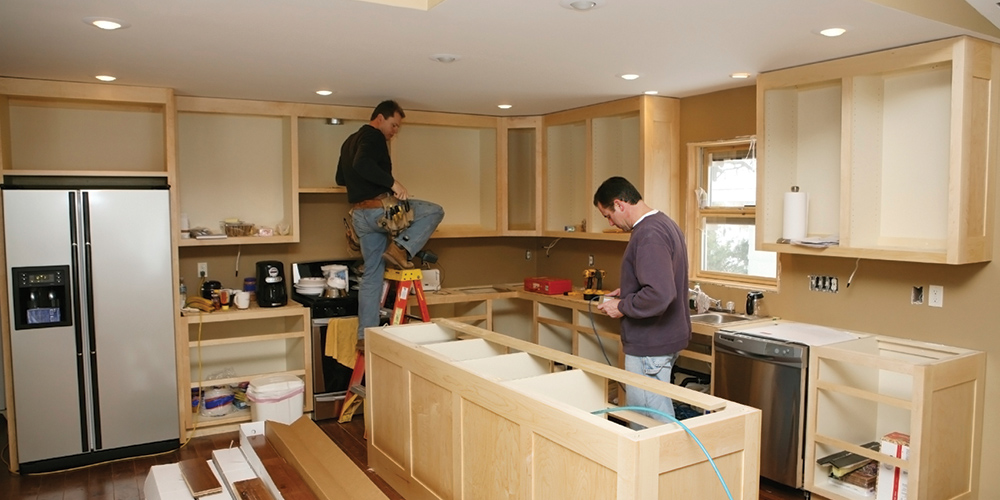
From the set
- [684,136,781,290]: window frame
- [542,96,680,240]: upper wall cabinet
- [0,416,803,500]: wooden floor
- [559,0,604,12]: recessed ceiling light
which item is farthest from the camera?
[542,96,680,240]: upper wall cabinet

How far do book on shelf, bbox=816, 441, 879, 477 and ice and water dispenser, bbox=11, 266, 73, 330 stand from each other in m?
4.45

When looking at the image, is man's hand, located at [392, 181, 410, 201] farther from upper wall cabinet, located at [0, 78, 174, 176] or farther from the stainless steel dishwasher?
the stainless steel dishwasher

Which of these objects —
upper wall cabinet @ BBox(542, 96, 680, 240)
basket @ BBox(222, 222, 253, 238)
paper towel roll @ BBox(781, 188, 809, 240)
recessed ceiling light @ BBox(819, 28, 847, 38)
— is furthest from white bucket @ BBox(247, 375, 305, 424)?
recessed ceiling light @ BBox(819, 28, 847, 38)

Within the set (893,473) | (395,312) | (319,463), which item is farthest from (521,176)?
(319,463)

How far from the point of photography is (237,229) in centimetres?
520

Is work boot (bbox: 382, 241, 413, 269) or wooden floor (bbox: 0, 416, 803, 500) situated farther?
work boot (bbox: 382, 241, 413, 269)

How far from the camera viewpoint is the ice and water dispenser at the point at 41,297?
166 inches

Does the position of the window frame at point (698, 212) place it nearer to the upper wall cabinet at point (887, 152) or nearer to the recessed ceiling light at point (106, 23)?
the upper wall cabinet at point (887, 152)

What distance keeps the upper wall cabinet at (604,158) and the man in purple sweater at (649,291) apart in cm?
158

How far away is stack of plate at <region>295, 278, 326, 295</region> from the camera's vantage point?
539 centimetres

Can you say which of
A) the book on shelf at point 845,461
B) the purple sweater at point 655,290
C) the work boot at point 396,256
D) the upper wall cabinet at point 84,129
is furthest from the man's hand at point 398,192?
the book on shelf at point 845,461

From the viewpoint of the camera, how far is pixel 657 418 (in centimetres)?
293


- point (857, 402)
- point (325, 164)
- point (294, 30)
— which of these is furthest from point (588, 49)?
point (325, 164)

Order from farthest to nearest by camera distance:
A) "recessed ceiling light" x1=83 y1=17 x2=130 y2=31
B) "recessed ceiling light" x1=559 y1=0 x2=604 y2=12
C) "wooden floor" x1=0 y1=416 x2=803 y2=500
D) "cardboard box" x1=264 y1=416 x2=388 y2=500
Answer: "wooden floor" x1=0 y1=416 x2=803 y2=500 < "recessed ceiling light" x1=83 y1=17 x2=130 y2=31 < "recessed ceiling light" x1=559 y1=0 x2=604 y2=12 < "cardboard box" x1=264 y1=416 x2=388 y2=500
